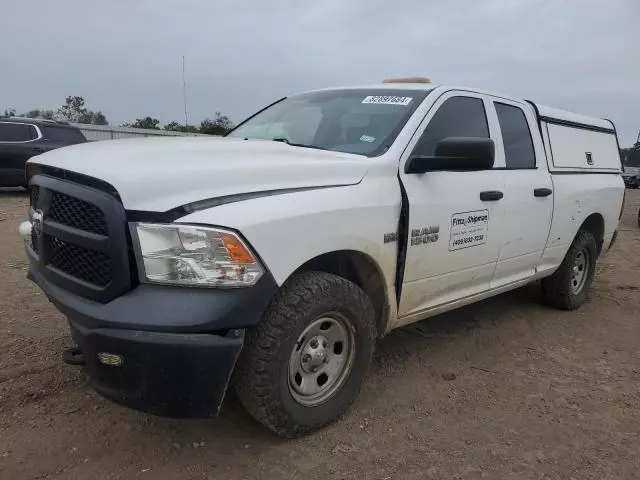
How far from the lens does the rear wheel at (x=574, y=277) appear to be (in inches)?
207

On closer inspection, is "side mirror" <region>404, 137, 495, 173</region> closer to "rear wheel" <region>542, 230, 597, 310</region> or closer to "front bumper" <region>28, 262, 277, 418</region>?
"front bumper" <region>28, 262, 277, 418</region>

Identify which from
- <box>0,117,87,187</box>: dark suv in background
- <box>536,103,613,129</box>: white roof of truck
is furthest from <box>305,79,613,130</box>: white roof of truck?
<box>0,117,87,187</box>: dark suv in background

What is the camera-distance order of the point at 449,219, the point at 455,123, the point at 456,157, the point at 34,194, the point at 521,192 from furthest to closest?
the point at 521,192 → the point at 455,123 → the point at 449,219 → the point at 456,157 → the point at 34,194

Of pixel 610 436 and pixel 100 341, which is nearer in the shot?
pixel 100 341

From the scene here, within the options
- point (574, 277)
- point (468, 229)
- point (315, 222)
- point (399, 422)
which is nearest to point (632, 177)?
point (574, 277)

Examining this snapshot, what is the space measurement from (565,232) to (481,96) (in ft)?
5.27

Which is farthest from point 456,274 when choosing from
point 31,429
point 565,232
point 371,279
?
point 31,429

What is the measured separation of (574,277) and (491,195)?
2.23 metres

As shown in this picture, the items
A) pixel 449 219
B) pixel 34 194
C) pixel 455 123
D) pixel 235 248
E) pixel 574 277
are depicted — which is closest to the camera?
pixel 235 248

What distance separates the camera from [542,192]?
14.5 ft

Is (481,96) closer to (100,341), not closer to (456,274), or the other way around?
(456,274)

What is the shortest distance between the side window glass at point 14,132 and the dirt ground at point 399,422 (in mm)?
8732

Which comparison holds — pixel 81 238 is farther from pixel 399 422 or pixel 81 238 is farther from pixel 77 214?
pixel 399 422

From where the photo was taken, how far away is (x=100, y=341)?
7.55ft
